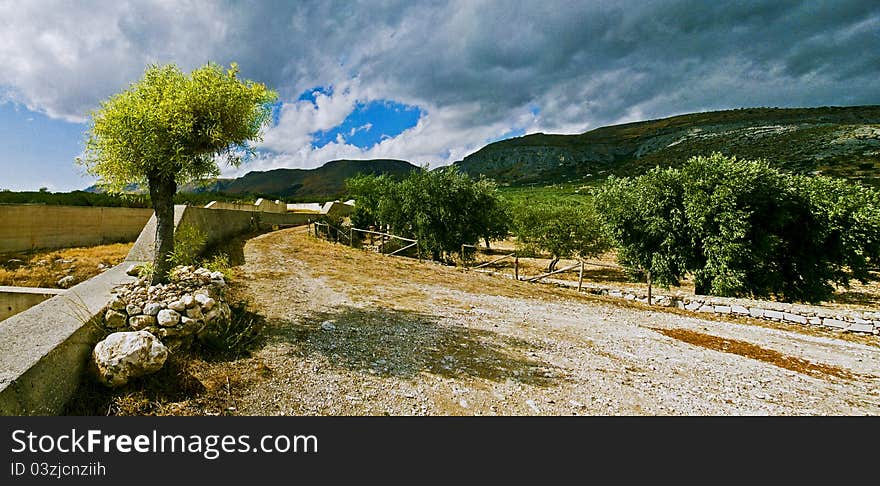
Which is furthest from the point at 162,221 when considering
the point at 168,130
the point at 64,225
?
the point at 64,225

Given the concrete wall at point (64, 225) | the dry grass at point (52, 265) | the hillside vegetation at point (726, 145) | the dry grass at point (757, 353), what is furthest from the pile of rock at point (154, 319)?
the hillside vegetation at point (726, 145)

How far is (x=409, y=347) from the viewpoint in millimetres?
7195

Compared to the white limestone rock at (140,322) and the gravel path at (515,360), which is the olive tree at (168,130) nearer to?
the white limestone rock at (140,322)

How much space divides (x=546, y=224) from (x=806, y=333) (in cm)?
1740

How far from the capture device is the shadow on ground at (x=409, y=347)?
6273 millimetres

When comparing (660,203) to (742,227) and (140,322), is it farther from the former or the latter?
(140,322)

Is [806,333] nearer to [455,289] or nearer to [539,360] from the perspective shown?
[539,360]

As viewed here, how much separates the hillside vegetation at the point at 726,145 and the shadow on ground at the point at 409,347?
248 ft

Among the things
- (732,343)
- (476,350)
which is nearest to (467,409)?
(476,350)

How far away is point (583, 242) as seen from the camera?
27.2 meters

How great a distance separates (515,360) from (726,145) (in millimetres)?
130062

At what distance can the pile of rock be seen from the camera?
441 centimetres

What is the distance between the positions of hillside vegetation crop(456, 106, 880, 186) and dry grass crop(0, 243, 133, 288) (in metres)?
83.6

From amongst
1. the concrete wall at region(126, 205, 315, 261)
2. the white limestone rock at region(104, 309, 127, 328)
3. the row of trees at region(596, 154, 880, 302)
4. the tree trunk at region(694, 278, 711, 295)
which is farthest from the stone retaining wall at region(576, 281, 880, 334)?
the concrete wall at region(126, 205, 315, 261)
